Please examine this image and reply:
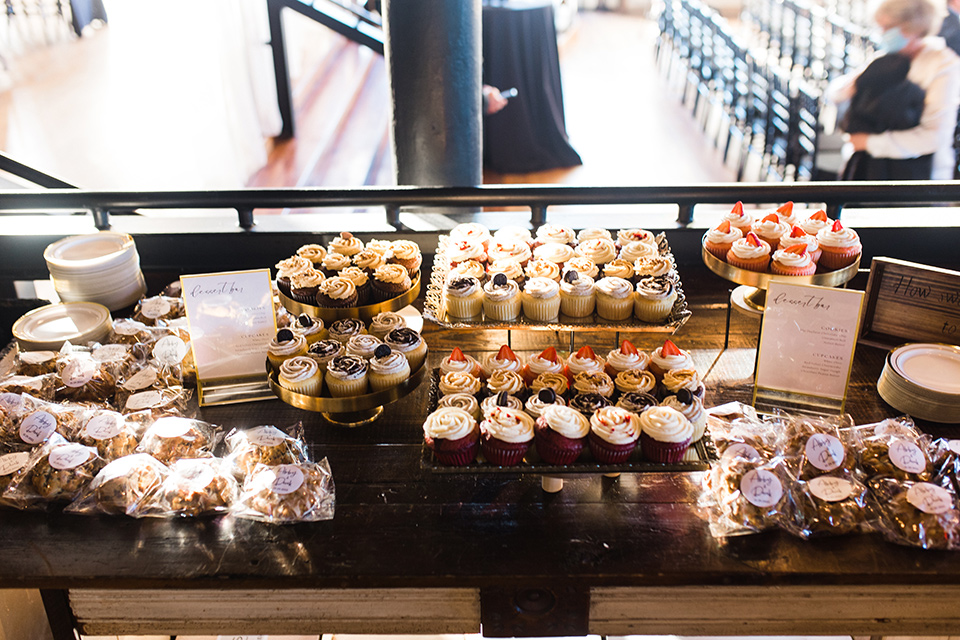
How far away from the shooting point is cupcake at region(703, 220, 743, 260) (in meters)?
1.96

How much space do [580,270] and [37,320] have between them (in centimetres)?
157

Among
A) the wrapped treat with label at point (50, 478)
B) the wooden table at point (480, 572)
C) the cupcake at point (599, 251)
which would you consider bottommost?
the wooden table at point (480, 572)

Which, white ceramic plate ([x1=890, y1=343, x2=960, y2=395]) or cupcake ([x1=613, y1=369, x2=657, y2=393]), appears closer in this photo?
cupcake ([x1=613, y1=369, x2=657, y2=393])

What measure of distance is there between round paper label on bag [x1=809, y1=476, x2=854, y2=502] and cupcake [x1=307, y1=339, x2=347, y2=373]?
1.07 metres

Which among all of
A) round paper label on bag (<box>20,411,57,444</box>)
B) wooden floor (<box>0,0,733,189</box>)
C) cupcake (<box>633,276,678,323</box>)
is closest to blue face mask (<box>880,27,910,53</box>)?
wooden floor (<box>0,0,733,189</box>)

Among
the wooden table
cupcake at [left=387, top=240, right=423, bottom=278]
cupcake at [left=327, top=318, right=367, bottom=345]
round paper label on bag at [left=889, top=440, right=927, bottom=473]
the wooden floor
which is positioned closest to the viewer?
the wooden table

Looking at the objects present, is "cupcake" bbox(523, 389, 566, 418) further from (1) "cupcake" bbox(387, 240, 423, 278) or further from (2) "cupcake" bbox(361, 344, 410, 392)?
(1) "cupcake" bbox(387, 240, 423, 278)

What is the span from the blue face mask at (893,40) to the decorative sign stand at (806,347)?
2.50 meters

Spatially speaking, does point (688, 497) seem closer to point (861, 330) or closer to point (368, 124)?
point (861, 330)

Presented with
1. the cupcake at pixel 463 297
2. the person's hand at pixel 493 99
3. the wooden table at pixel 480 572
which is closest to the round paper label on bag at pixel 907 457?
the wooden table at pixel 480 572

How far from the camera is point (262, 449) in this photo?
5.12 feet

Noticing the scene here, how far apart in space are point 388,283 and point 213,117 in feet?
12.2

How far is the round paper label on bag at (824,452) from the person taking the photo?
1.47 metres

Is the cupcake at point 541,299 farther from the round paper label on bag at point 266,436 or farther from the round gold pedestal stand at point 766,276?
the round paper label on bag at point 266,436
